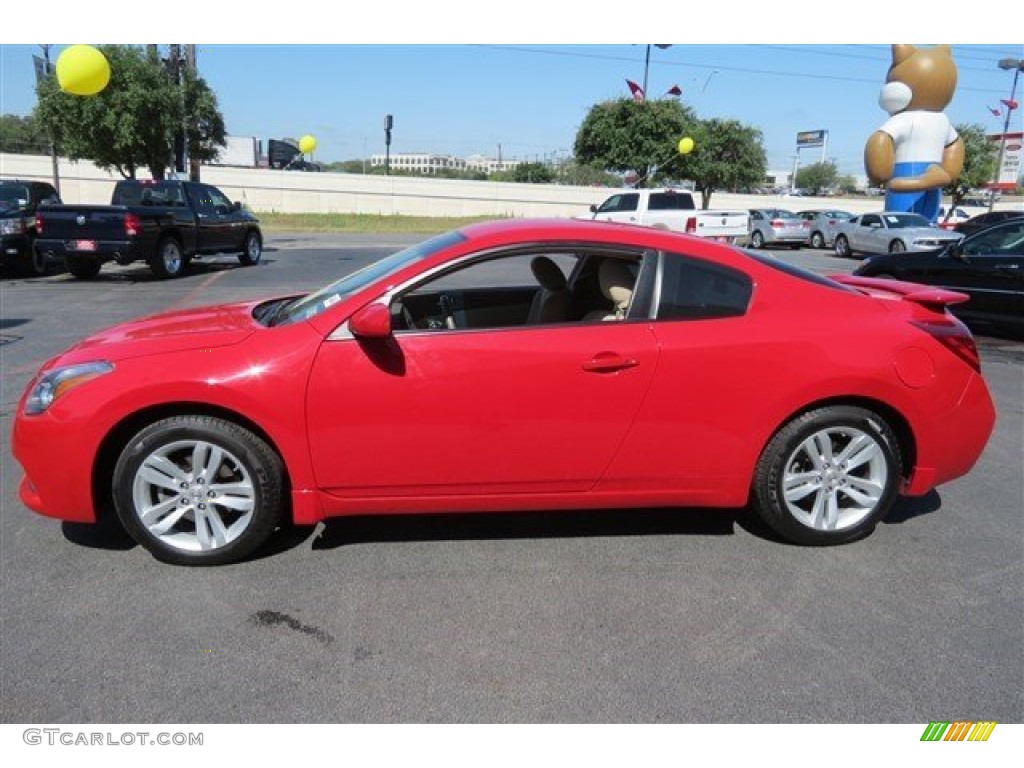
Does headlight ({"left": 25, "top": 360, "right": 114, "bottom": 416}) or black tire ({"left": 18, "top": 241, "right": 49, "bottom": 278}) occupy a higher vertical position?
headlight ({"left": 25, "top": 360, "right": 114, "bottom": 416})

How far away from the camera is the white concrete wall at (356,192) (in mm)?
44375

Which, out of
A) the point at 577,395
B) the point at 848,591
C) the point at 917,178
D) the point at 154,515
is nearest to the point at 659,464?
the point at 577,395

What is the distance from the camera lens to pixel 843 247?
26234 millimetres

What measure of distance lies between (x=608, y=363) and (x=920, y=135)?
90.6ft

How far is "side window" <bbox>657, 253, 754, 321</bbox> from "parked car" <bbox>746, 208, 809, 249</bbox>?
26936mm

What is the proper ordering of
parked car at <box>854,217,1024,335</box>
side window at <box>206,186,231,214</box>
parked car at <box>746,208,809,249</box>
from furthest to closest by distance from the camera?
parked car at <box>746,208,809,249</box> < side window at <box>206,186,231,214</box> < parked car at <box>854,217,1024,335</box>

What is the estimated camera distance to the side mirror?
331cm

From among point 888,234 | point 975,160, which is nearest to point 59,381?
point 888,234

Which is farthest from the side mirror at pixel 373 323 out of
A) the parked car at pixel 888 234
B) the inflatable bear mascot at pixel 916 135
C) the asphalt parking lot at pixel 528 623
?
the inflatable bear mascot at pixel 916 135

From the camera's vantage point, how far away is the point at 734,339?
360 centimetres

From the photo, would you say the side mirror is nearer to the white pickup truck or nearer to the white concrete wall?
the white pickup truck

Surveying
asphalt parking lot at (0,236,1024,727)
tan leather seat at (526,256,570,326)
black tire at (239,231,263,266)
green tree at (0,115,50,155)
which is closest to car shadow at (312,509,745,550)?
asphalt parking lot at (0,236,1024,727)
